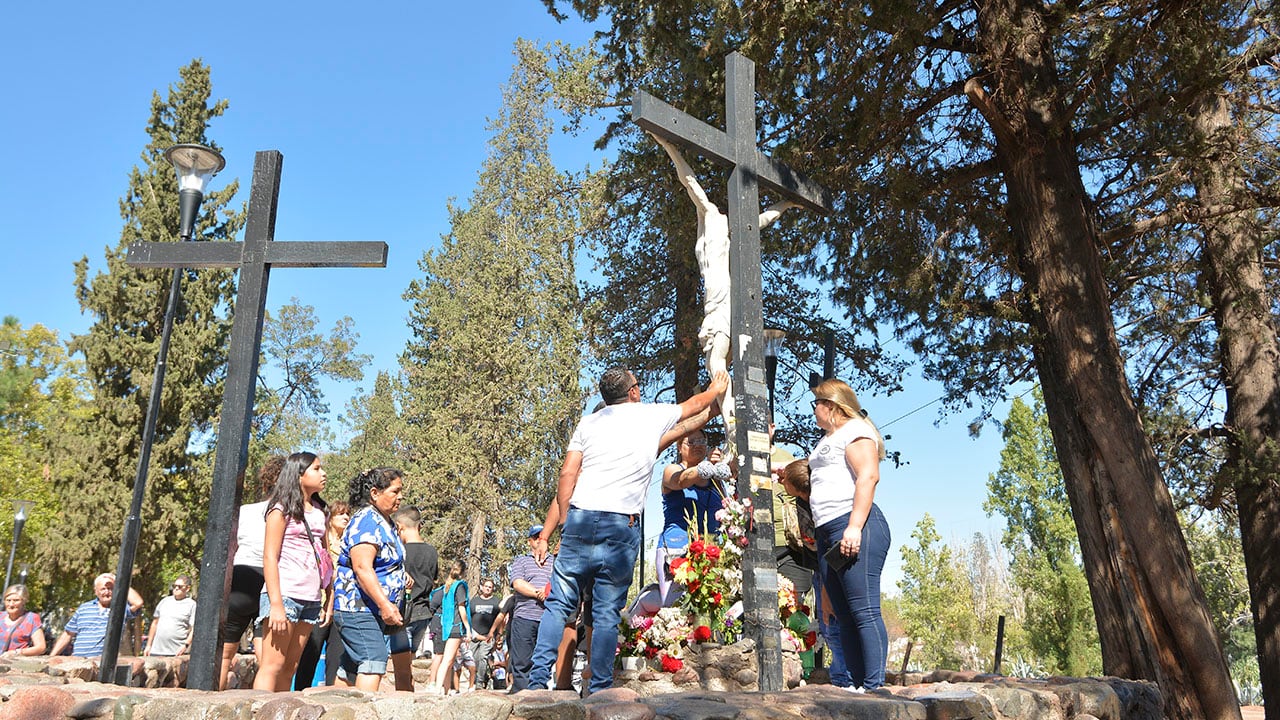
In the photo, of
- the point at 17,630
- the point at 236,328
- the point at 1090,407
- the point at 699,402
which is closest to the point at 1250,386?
the point at 1090,407

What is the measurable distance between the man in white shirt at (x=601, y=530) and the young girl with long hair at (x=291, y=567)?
1.33 meters

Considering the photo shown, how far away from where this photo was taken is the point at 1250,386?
9.54m

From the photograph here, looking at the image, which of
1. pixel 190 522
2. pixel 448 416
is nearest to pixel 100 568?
pixel 190 522

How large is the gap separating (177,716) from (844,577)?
2699mm

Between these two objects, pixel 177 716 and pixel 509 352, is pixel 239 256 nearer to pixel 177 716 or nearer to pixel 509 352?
pixel 177 716

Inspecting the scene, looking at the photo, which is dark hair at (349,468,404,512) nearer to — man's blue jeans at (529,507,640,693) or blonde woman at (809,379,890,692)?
man's blue jeans at (529,507,640,693)

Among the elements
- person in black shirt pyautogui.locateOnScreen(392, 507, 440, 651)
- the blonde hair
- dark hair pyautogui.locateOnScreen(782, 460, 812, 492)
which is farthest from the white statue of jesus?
person in black shirt pyautogui.locateOnScreen(392, 507, 440, 651)

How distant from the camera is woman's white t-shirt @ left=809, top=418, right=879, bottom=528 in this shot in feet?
14.2

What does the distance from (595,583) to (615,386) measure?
952 millimetres

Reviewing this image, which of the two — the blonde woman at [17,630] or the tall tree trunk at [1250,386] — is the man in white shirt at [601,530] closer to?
the tall tree trunk at [1250,386]

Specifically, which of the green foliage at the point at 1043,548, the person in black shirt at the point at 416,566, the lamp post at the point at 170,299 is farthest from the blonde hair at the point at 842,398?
the green foliage at the point at 1043,548

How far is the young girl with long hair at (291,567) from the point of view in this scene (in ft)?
14.5

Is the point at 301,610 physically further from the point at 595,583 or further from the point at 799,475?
the point at 799,475

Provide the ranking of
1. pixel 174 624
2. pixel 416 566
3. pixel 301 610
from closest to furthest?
pixel 301 610, pixel 416 566, pixel 174 624
